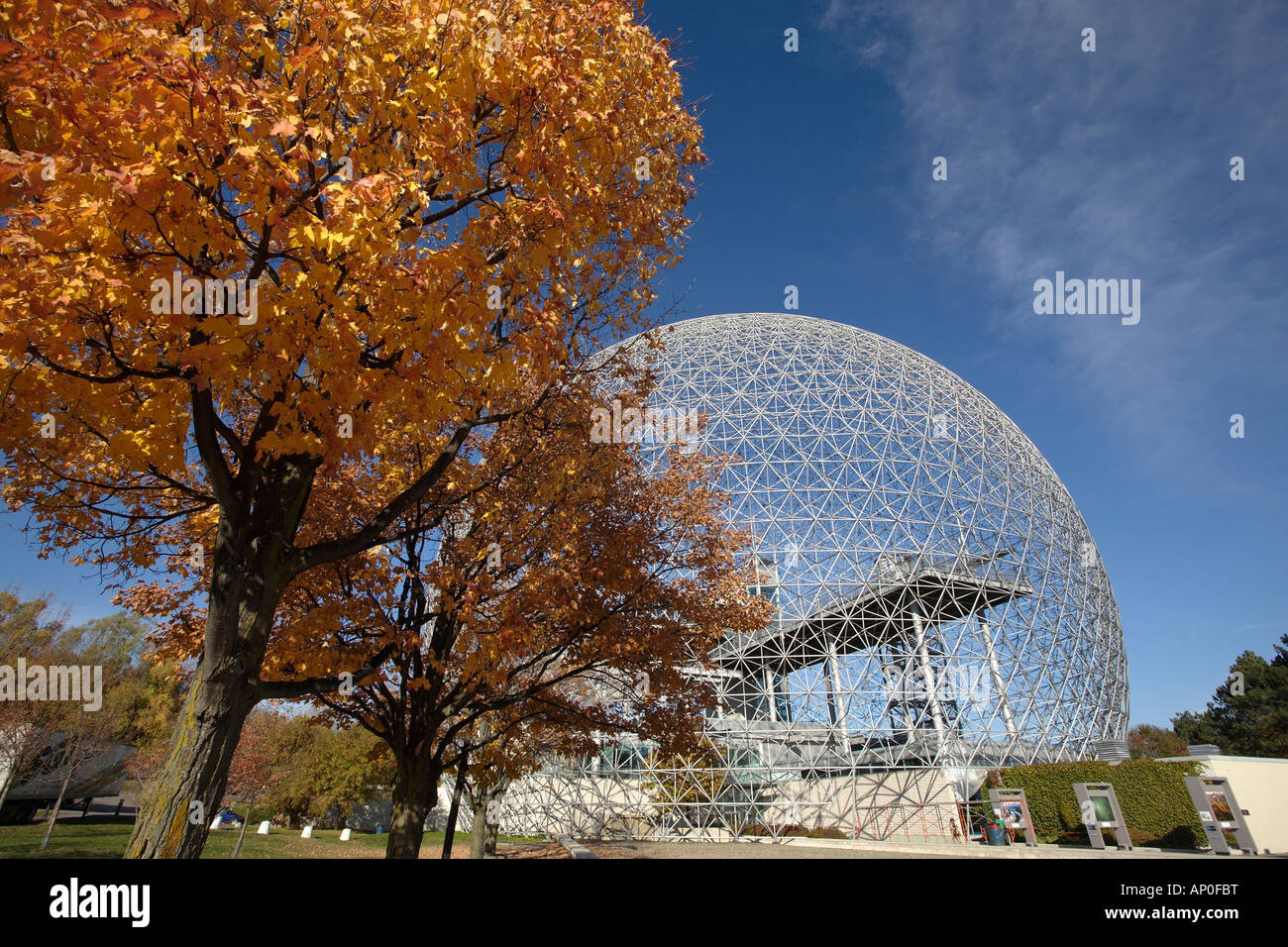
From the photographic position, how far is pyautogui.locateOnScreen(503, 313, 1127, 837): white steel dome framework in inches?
861

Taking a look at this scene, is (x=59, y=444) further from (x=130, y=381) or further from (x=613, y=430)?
(x=613, y=430)

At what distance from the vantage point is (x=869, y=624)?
24.2 metres

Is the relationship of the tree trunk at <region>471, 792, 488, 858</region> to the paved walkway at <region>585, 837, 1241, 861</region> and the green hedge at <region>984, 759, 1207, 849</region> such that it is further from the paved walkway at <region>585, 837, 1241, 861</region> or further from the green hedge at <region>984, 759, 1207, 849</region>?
the green hedge at <region>984, 759, 1207, 849</region>

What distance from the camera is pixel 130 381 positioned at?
15.9 ft

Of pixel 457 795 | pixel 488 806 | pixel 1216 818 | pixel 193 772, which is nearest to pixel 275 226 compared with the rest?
pixel 193 772

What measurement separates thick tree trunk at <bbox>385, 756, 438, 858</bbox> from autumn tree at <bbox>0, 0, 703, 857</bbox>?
5415 mm

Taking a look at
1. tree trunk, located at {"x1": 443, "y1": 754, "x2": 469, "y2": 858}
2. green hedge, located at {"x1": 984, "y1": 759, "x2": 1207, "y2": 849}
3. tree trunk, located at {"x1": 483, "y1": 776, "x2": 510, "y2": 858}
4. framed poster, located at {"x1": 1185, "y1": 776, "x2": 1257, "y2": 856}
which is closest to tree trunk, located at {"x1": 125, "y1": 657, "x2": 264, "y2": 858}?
tree trunk, located at {"x1": 443, "y1": 754, "x2": 469, "y2": 858}

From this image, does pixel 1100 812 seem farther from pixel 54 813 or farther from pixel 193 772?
pixel 54 813

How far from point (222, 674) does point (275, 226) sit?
310cm

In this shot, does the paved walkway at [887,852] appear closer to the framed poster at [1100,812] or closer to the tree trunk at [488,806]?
the framed poster at [1100,812]

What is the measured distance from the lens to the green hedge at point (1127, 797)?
59.8 feet

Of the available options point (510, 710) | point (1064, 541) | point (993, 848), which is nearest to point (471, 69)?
point (510, 710)

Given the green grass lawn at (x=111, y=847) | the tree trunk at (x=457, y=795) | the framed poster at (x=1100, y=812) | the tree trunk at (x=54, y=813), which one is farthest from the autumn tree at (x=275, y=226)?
the tree trunk at (x=54, y=813)

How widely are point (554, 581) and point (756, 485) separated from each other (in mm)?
18089
